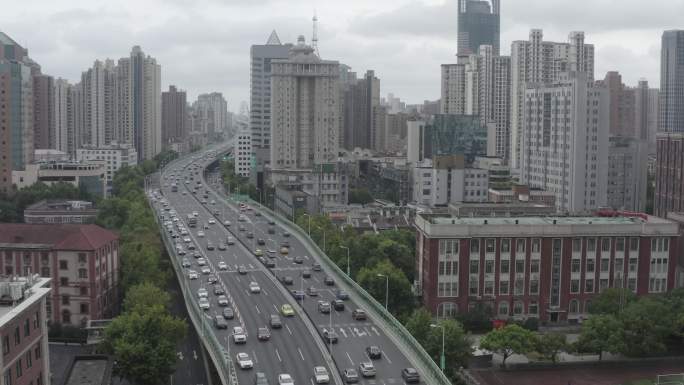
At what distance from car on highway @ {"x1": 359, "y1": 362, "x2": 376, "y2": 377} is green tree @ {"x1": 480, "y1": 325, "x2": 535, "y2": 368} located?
42.7 ft

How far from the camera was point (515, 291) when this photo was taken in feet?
214

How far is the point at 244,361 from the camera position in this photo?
43219mm

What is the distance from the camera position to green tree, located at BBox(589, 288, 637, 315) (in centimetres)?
A: 6153

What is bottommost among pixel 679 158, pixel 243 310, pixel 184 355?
pixel 184 355

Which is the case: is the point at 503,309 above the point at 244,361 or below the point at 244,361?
below

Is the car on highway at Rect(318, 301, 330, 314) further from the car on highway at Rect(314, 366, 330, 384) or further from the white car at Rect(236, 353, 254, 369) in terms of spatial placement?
the car on highway at Rect(314, 366, 330, 384)

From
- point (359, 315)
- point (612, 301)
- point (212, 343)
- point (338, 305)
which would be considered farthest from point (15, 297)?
point (612, 301)

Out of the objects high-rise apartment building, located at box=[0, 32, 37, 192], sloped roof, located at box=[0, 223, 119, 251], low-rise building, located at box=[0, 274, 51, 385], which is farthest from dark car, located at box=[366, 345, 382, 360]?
high-rise apartment building, located at box=[0, 32, 37, 192]

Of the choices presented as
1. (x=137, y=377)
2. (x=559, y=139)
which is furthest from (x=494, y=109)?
(x=137, y=377)

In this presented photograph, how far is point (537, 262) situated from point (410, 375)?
27.5 metres

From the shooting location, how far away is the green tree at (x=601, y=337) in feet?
177

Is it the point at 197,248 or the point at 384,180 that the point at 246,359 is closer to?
the point at 197,248

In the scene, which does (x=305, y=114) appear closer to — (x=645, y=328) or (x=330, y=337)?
(x=645, y=328)

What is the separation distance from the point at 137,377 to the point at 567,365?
27.2m
